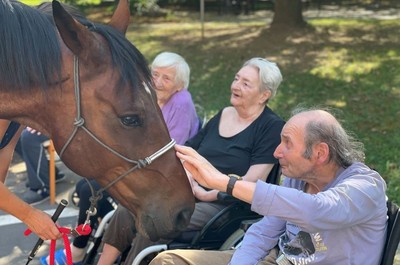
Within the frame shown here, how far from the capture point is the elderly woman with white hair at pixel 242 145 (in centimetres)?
339

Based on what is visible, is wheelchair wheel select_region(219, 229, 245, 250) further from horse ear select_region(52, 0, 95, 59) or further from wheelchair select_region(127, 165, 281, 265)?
horse ear select_region(52, 0, 95, 59)

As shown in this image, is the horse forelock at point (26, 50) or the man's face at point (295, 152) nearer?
the horse forelock at point (26, 50)

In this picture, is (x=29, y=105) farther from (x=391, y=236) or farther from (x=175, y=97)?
(x=175, y=97)

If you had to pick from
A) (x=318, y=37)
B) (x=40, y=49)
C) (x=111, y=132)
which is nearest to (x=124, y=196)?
(x=111, y=132)

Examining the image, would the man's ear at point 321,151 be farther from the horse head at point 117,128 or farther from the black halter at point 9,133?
the black halter at point 9,133

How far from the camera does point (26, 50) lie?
2162 mm

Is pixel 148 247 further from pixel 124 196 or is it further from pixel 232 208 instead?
pixel 124 196

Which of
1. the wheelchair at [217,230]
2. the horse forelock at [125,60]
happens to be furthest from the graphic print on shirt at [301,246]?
the horse forelock at [125,60]

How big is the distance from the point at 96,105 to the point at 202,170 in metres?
0.50

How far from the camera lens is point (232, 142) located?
11.7 ft

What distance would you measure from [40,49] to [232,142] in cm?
165

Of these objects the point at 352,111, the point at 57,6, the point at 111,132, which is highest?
the point at 57,6

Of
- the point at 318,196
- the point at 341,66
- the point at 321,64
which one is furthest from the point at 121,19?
the point at 321,64

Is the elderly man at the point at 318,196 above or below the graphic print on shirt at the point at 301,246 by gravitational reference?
above
